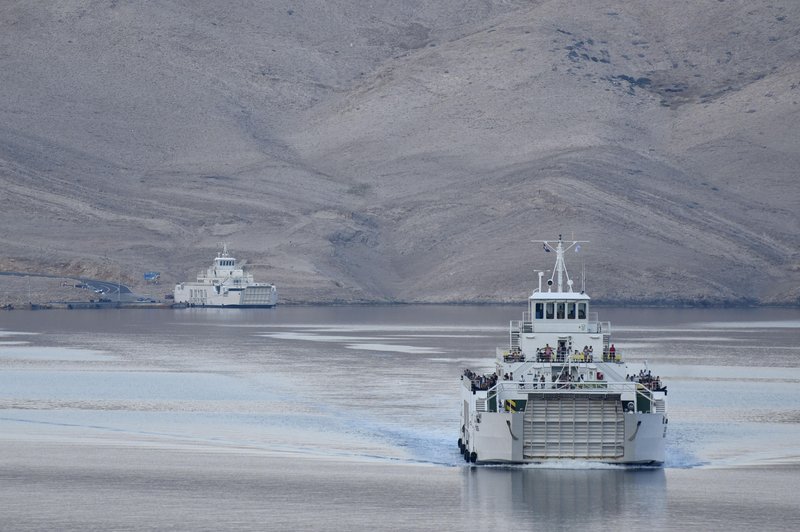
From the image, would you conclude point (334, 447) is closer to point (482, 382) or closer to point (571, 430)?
point (482, 382)

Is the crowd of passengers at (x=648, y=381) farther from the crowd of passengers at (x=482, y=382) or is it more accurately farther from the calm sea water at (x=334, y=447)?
the crowd of passengers at (x=482, y=382)

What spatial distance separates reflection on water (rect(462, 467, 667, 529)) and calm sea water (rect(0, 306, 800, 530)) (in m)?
0.08

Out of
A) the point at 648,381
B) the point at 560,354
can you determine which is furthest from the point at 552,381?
the point at 648,381

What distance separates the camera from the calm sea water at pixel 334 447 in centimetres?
5050

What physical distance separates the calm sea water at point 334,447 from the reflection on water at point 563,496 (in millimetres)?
82

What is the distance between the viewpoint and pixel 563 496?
52594mm

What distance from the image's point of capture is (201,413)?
2972 inches

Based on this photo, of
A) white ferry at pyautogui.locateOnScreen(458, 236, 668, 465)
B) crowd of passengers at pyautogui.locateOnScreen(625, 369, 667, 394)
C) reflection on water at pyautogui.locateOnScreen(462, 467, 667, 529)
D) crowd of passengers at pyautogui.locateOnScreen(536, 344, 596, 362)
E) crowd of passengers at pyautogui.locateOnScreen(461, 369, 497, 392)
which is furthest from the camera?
crowd of passengers at pyautogui.locateOnScreen(536, 344, 596, 362)

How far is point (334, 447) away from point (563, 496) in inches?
524

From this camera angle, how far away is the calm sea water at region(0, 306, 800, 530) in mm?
50500

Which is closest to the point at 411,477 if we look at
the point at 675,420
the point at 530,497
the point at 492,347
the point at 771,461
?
the point at 530,497

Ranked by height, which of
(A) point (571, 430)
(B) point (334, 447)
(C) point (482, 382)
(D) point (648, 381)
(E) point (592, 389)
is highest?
(D) point (648, 381)

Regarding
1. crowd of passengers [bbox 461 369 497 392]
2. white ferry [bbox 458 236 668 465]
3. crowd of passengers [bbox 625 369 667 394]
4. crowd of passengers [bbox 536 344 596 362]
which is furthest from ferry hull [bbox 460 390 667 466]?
crowd of passengers [bbox 536 344 596 362]

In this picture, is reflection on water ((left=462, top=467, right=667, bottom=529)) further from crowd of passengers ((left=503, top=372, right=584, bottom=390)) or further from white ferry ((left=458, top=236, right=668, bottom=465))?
crowd of passengers ((left=503, top=372, right=584, bottom=390))
